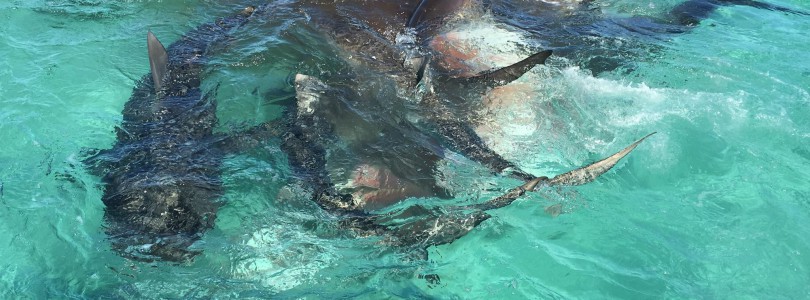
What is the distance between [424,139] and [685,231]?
254cm

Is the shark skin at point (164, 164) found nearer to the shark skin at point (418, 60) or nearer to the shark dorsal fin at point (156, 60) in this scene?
the shark dorsal fin at point (156, 60)

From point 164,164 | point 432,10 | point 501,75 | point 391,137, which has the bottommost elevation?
point 164,164

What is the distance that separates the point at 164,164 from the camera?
218 inches

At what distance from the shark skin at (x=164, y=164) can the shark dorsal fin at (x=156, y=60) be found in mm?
11

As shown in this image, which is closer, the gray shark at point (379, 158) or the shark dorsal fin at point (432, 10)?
the gray shark at point (379, 158)

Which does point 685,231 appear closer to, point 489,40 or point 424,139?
point 424,139

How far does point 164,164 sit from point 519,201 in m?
3.32

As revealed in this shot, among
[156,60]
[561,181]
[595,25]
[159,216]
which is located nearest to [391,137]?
[561,181]

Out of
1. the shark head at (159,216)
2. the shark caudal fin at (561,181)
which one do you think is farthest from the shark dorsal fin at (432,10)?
the shark head at (159,216)

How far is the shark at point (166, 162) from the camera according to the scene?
4852mm

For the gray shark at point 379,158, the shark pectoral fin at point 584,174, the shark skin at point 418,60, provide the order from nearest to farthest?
1. the gray shark at point 379,158
2. the shark pectoral fin at point 584,174
3. the shark skin at point 418,60

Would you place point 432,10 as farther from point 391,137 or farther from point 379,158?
point 379,158

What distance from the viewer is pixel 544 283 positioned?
15.6ft

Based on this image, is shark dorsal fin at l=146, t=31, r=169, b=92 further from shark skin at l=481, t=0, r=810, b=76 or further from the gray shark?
shark skin at l=481, t=0, r=810, b=76
